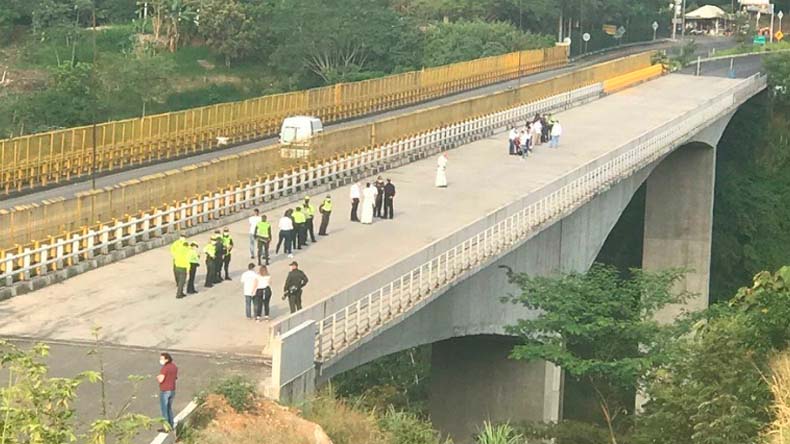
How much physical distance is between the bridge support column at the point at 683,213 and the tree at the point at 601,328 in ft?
130

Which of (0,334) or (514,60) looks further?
(514,60)

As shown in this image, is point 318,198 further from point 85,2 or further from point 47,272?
point 85,2

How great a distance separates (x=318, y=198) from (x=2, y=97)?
40.9 metres

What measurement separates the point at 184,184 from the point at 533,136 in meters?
24.5

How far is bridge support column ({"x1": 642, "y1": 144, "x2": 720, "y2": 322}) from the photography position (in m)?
75.0

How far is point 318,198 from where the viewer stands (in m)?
48.5

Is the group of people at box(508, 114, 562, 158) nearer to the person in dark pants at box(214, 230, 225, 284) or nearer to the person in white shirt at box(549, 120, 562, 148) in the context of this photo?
the person in white shirt at box(549, 120, 562, 148)

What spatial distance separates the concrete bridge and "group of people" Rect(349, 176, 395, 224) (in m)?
0.42

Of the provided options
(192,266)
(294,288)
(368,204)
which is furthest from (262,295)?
(368,204)

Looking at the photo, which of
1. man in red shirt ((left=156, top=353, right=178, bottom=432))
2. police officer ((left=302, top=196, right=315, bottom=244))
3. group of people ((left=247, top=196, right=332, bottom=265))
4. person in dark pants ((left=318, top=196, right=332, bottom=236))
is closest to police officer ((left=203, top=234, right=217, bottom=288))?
group of people ((left=247, top=196, right=332, bottom=265))

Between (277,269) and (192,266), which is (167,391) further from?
(277,269)

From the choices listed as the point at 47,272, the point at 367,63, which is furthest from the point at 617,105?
the point at 47,272

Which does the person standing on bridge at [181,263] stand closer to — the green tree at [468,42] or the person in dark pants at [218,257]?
the person in dark pants at [218,257]

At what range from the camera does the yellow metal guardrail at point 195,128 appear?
1922 inches
